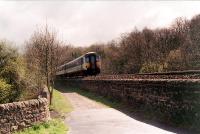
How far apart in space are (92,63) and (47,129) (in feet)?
102

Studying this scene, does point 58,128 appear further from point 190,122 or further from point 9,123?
point 190,122

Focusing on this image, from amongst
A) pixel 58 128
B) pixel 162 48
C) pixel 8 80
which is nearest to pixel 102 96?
pixel 8 80

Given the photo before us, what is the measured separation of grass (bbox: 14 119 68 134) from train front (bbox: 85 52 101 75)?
95.7 feet

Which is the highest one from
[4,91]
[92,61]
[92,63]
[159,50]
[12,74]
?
[159,50]

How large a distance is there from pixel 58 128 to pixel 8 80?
4043 mm

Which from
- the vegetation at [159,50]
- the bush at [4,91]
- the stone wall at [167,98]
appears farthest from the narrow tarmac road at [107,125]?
the vegetation at [159,50]

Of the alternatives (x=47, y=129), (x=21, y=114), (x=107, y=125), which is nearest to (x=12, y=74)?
(x=21, y=114)

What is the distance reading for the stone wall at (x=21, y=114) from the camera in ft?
41.9

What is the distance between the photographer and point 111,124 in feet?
48.2

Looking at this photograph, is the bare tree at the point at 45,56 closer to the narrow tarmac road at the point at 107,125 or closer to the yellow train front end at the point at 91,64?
the narrow tarmac road at the point at 107,125

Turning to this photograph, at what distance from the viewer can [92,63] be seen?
1753 inches

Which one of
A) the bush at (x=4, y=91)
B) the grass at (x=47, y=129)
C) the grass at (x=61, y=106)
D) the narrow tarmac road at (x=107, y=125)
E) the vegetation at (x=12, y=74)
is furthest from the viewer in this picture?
the grass at (x=61, y=106)

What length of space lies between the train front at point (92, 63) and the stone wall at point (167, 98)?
20963mm

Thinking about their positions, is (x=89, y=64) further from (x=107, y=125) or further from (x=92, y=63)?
(x=107, y=125)
